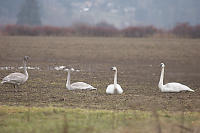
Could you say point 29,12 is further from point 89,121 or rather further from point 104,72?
point 89,121

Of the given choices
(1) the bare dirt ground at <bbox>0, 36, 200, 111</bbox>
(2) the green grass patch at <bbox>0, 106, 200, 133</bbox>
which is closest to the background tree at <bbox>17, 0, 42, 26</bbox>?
(1) the bare dirt ground at <bbox>0, 36, 200, 111</bbox>

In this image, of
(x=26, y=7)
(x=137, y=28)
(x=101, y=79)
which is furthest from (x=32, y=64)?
(x=26, y=7)

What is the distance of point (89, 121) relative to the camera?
9352 mm

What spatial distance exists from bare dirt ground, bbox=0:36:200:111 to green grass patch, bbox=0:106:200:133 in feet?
2.34

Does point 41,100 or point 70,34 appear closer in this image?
point 41,100

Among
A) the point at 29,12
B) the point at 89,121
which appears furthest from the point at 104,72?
the point at 29,12

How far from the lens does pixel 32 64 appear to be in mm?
24219

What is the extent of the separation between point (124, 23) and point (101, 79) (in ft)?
58.3

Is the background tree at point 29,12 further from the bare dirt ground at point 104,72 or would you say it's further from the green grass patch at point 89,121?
the green grass patch at point 89,121

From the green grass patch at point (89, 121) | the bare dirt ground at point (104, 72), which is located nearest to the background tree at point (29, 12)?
the bare dirt ground at point (104, 72)

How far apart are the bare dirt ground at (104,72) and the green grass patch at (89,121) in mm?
712

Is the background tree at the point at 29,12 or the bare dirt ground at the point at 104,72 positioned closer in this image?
the bare dirt ground at the point at 104,72

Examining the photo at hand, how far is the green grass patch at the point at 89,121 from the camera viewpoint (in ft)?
27.9

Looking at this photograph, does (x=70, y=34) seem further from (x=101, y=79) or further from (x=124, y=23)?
(x=101, y=79)
